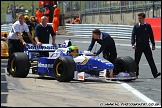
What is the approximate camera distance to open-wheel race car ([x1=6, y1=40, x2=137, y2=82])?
39.7 ft

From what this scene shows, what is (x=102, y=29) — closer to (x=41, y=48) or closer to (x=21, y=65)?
(x=41, y=48)

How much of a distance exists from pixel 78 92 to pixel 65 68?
1583 millimetres

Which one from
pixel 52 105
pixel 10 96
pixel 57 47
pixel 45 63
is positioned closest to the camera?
pixel 52 105

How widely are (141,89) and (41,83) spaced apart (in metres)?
2.41

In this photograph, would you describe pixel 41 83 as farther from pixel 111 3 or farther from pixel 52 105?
pixel 111 3

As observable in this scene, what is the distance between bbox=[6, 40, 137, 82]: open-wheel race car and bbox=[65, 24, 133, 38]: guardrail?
60.7ft

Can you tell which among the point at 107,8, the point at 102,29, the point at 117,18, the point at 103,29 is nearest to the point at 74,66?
the point at 103,29

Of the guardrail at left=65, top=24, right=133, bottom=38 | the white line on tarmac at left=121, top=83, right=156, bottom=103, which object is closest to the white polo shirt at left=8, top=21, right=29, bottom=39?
the white line on tarmac at left=121, top=83, right=156, bottom=103

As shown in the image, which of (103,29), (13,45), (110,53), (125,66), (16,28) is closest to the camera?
(125,66)

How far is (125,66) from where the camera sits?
12797 millimetres

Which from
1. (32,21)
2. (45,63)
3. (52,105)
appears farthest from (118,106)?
(32,21)

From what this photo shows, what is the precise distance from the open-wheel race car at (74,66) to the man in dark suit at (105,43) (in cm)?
46

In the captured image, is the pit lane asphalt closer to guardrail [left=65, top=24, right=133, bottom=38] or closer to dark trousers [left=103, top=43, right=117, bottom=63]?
dark trousers [left=103, top=43, right=117, bottom=63]

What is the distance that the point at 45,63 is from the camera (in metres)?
13.0
